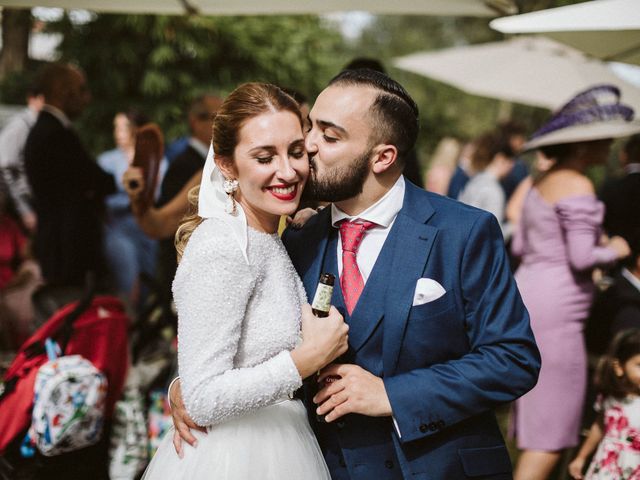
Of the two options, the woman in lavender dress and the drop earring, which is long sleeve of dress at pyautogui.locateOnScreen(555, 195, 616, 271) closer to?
the woman in lavender dress

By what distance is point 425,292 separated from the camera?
214 centimetres

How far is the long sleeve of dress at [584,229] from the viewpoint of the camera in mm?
3775

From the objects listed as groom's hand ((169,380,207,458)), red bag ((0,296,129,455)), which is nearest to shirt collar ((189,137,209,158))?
red bag ((0,296,129,455))

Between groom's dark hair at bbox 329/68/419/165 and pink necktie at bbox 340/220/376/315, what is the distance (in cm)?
29

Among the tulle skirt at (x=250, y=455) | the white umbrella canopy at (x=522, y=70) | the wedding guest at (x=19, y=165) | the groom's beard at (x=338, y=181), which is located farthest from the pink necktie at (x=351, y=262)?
the white umbrella canopy at (x=522, y=70)

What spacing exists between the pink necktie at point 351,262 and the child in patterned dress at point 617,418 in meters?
1.90

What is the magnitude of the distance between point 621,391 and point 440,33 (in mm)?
30897

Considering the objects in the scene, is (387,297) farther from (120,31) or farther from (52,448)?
(120,31)

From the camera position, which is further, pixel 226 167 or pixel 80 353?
pixel 80 353

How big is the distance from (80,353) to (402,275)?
7.15ft

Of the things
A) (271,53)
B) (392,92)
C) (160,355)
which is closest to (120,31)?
(271,53)

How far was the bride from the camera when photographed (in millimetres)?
1974

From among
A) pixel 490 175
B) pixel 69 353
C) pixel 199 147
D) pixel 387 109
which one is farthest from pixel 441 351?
pixel 490 175

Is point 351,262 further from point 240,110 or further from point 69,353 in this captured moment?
point 69,353
